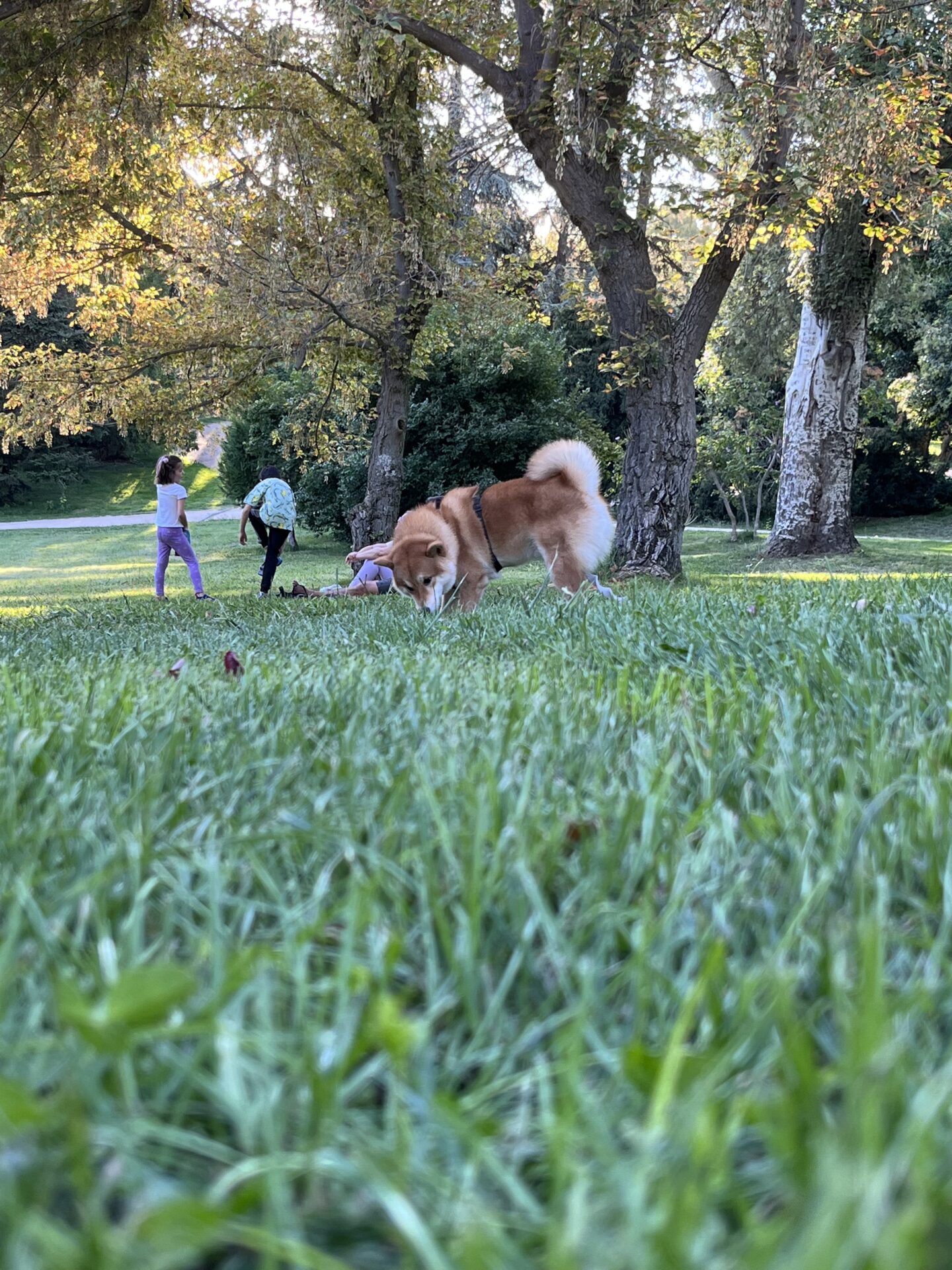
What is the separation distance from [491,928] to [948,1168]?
53cm

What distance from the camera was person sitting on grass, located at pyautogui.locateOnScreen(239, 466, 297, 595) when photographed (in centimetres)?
1433

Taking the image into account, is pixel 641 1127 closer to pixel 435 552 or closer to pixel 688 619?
pixel 688 619

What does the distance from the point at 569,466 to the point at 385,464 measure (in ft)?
25.6

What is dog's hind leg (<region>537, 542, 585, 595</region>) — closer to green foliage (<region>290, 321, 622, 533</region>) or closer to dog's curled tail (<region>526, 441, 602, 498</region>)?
dog's curled tail (<region>526, 441, 602, 498</region>)

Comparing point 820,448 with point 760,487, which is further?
point 760,487

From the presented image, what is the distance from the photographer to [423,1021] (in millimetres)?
769

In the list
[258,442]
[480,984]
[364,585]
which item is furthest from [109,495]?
[480,984]

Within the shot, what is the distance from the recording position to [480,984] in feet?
3.08

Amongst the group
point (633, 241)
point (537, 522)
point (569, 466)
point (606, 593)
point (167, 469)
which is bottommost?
point (606, 593)

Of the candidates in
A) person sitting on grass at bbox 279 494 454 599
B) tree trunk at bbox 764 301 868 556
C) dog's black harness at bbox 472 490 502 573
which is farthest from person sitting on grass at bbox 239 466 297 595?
tree trunk at bbox 764 301 868 556

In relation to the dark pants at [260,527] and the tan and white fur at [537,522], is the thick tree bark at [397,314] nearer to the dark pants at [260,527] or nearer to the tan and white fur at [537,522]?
the dark pants at [260,527]

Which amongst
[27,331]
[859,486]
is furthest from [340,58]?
[27,331]

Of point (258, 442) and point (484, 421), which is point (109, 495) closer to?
point (258, 442)

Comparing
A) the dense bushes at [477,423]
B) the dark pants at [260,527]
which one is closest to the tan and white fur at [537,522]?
the dark pants at [260,527]
